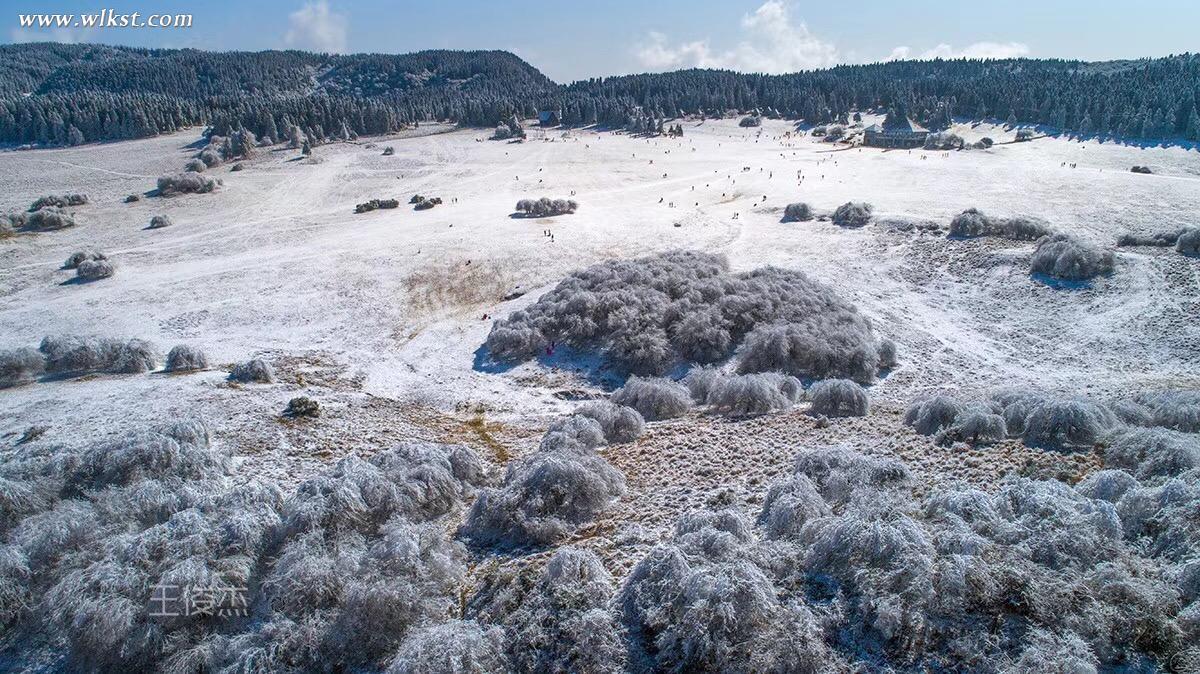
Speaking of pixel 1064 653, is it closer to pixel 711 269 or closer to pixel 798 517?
pixel 798 517

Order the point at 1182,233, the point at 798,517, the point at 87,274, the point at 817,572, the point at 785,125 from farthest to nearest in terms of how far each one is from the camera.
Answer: the point at 785,125 < the point at 87,274 < the point at 1182,233 < the point at 798,517 < the point at 817,572

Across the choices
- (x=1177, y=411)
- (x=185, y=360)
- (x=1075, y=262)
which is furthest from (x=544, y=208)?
(x=1177, y=411)

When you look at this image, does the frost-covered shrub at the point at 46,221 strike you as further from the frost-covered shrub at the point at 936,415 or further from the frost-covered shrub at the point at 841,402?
the frost-covered shrub at the point at 936,415

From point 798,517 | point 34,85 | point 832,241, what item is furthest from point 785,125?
point 34,85

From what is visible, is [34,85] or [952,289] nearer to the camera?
[952,289]

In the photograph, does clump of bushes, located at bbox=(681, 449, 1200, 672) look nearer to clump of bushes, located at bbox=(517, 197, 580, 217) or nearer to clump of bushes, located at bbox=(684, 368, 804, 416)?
clump of bushes, located at bbox=(684, 368, 804, 416)

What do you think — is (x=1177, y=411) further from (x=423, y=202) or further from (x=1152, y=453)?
(x=423, y=202)
